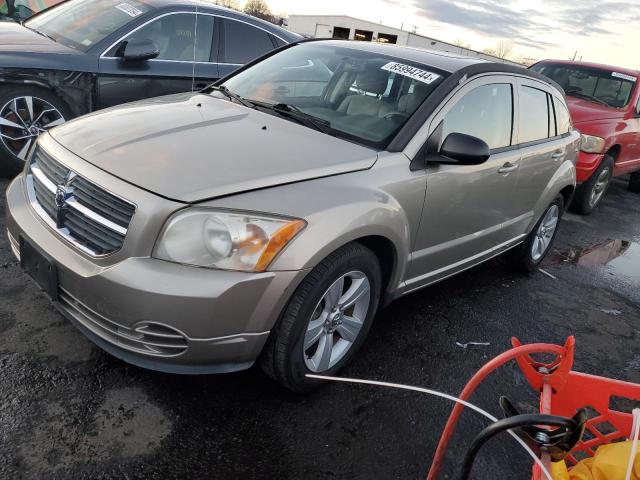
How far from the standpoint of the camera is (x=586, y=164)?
6.86 metres

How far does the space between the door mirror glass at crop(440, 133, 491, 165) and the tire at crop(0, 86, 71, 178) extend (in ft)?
11.3

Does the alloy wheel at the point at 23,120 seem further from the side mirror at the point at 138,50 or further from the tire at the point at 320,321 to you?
the tire at the point at 320,321

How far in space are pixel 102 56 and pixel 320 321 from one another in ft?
11.4

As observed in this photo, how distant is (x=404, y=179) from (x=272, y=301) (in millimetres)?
1011

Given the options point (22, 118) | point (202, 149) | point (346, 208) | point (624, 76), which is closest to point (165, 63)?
point (22, 118)

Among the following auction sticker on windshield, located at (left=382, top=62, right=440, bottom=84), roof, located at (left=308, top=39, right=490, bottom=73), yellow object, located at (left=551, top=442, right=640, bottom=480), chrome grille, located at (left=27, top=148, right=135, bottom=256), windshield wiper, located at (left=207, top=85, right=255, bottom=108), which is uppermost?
roof, located at (left=308, top=39, right=490, bottom=73)

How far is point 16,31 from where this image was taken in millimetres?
4918

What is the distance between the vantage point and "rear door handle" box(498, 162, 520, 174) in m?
3.47

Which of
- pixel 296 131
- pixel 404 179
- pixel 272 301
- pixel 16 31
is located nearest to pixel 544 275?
pixel 404 179

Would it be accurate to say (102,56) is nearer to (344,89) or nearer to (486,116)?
(344,89)

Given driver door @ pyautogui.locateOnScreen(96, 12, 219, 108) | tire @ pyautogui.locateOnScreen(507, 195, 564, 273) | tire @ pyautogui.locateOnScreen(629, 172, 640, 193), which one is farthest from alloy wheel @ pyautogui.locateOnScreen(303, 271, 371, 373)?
tire @ pyautogui.locateOnScreen(629, 172, 640, 193)

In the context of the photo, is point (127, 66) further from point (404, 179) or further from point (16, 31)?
point (404, 179)

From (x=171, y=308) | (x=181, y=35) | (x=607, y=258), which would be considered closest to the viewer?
(x=171, y=308)

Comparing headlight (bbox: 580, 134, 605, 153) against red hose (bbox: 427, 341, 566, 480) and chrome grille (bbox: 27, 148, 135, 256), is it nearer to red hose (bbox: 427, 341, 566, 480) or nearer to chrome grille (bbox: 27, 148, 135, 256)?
red hose (bbox: 427, 341, 566, 480)
